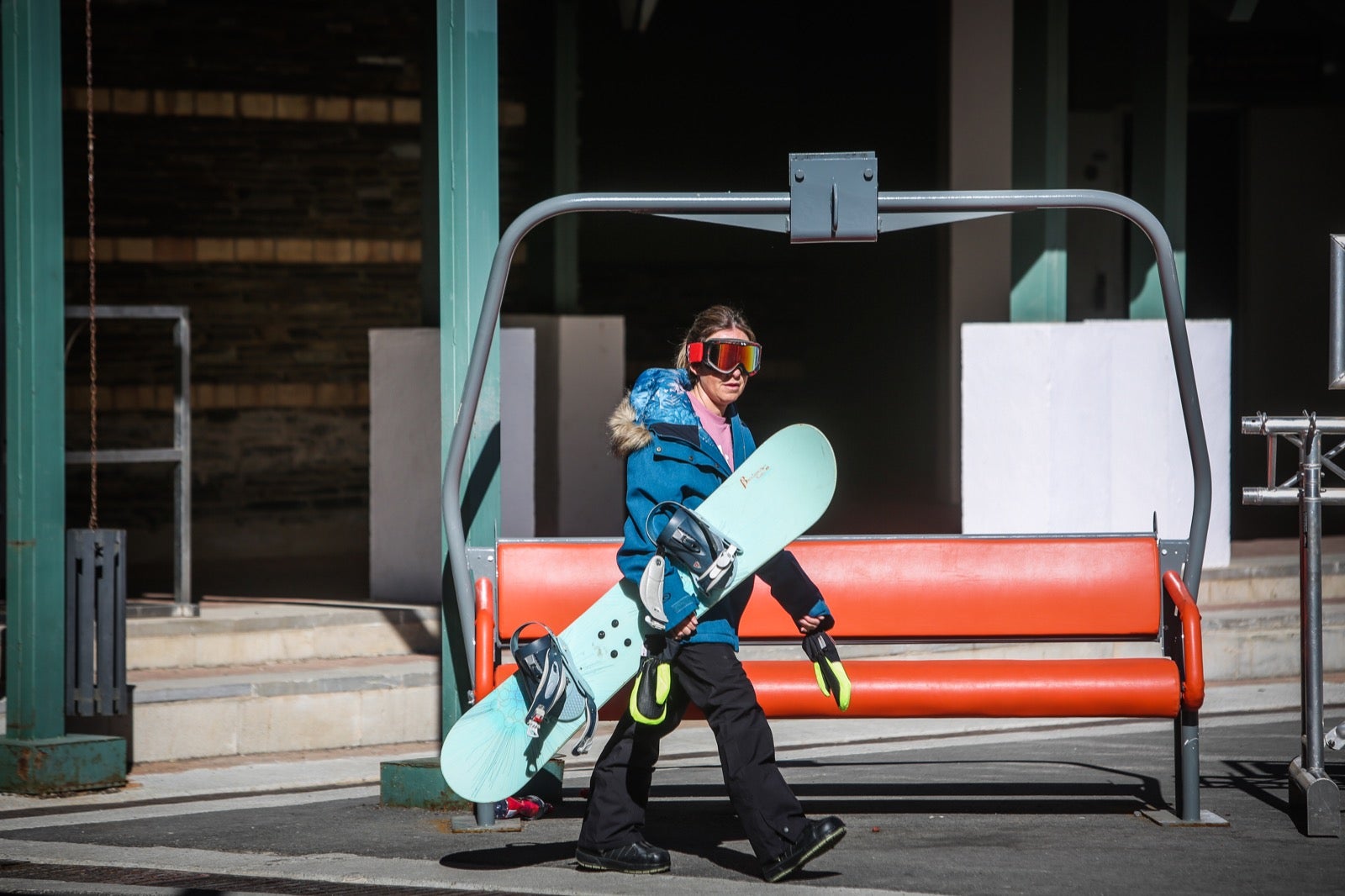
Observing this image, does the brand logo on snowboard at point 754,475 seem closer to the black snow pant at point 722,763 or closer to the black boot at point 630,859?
the black snow pant at point 722,763

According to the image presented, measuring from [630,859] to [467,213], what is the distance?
2314 millimetres

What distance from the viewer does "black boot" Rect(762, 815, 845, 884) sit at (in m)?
4.77

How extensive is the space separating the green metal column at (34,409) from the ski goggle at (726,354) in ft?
8.55

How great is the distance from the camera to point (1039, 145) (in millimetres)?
8781

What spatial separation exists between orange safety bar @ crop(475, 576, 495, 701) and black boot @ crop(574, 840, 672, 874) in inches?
23.2

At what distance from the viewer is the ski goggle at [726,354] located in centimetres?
498

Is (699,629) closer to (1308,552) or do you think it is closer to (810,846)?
(810,846)

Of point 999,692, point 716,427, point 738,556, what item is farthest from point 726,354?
point 999,692

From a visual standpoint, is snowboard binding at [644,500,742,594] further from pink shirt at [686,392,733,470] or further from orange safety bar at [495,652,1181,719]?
orange safety bar at [495,652,1181,719]

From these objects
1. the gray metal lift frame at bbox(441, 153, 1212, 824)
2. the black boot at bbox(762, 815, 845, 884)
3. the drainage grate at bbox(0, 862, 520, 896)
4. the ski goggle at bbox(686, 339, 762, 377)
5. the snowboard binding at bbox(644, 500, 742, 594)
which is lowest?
the drainage grate at bbox(0, 862, 520, 896)

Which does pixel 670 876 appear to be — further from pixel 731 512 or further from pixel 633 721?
pixel 731 512

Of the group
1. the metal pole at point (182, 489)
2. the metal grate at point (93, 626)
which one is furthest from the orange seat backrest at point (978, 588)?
the metal pole at point (182, 489)

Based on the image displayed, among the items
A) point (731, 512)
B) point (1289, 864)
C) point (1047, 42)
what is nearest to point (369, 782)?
point (731, 512)

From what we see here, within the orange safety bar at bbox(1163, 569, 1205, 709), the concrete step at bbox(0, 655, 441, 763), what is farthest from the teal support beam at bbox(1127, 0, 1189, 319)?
the concrete step at bbox(0, 655, 441, 763)
